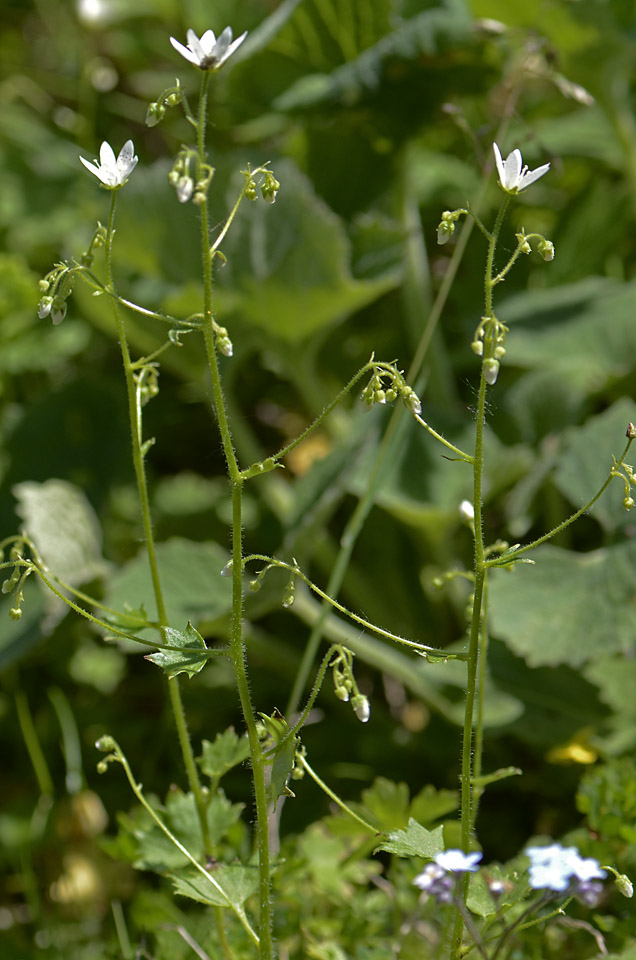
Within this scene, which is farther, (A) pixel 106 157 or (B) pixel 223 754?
(B) pixel 223 754

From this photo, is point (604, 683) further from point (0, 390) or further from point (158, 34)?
point (158, 34)

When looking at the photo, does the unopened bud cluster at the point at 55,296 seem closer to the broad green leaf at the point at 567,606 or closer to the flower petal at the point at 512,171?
the flower petal at the point at 512,171

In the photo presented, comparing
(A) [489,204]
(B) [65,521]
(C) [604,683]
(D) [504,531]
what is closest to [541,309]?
(A) [489,204]

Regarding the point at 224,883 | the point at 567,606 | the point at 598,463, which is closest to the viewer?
the point at 224,883

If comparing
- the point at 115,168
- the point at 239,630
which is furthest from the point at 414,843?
the point at 115,168

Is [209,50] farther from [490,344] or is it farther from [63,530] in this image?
[63,530]

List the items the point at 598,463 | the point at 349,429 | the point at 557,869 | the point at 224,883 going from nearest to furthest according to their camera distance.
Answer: the point at 557,869, the point at 224,883, the point at 598,463, the point at 349,429
